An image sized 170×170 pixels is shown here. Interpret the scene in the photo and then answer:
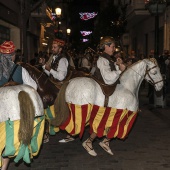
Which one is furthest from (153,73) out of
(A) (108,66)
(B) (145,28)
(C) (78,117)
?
(B) (145,28)

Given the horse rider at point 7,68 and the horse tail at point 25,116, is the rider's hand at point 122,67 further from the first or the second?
the horse tail at point 25,116

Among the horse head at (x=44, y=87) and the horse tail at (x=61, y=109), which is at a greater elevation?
the horse head at (x=44, y=87)

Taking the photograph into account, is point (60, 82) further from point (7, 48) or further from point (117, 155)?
point (7, 48)

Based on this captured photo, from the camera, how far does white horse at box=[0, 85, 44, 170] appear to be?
4227 mm

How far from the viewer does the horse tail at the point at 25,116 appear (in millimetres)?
→ 4223

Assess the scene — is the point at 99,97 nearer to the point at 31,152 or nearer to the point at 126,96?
the point at 126,96

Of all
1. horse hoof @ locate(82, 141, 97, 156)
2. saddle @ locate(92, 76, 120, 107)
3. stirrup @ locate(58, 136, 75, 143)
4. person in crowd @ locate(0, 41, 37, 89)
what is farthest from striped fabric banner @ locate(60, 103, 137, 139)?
person in crowd @ locate(0, 41, 37, 89)

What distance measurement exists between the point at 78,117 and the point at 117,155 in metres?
1.02

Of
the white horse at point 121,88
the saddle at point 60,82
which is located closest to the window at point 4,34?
the saddle at point 60,82

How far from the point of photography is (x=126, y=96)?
19.4ft

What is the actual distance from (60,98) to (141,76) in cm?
150

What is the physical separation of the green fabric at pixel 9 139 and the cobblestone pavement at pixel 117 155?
1325 mm

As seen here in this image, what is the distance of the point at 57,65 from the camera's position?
22.4ft

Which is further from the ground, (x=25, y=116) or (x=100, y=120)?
(x=25, y=116)
